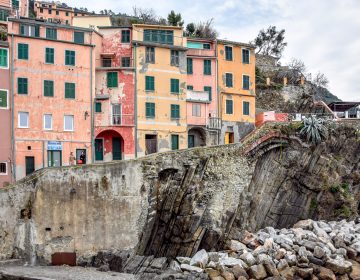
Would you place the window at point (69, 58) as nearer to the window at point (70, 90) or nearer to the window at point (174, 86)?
the window at point (70, 90)

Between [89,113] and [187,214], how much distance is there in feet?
40.5

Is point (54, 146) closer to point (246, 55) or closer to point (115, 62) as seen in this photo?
point (115, 62)

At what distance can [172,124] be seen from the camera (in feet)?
133

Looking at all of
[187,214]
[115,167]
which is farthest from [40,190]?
[187,214]

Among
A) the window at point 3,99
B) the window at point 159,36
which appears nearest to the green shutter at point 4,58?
the window at point 3,99

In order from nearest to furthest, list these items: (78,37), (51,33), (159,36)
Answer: (51,33), (78,37), (159,36)

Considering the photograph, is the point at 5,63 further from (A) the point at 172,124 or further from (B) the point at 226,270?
(B) the point at 226,270

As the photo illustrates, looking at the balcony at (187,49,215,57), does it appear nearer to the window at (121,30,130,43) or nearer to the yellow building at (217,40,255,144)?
the yellow building at (217,40,255,144)

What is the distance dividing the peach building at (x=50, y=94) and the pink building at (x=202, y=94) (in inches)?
383

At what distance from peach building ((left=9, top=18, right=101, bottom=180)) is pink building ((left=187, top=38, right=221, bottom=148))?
31.9ft

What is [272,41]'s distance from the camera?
75.4 metres

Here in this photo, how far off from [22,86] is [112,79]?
25.5 feet

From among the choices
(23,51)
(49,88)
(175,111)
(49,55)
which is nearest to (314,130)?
(175,111)

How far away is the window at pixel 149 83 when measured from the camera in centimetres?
3981
